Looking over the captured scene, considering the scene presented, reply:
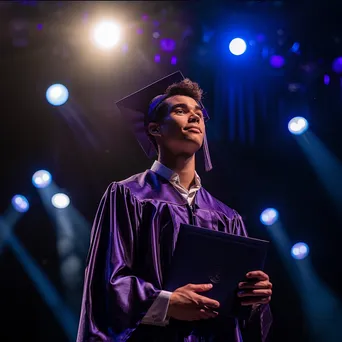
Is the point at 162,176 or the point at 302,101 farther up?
the point at 302,101

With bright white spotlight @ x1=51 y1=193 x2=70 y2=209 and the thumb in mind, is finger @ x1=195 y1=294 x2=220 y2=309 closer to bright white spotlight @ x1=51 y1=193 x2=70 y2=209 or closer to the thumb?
the thumb

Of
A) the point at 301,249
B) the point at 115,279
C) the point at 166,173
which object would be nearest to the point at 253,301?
the point at 115,279

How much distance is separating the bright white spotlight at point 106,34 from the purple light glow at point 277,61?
4.22 feet

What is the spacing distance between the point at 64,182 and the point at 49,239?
0.52 m

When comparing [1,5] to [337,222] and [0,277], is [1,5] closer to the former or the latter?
[0,277]

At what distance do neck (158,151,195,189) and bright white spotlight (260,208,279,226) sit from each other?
181 cm

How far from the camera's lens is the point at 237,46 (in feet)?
11.5

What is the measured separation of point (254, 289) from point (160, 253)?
38 cm

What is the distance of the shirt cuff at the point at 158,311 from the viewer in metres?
1.46

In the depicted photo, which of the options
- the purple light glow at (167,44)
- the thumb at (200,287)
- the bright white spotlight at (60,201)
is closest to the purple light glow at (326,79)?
the purple light glow at (167,44)

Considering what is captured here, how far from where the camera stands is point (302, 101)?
3.62m

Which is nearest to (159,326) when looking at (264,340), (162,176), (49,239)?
(264,340)

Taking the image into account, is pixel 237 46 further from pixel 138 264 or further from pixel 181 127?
pixel 138 264

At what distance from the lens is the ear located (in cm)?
210
